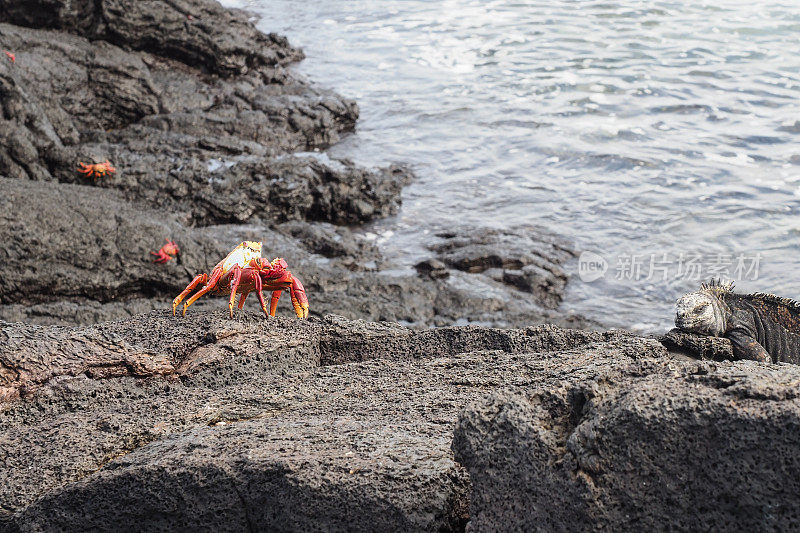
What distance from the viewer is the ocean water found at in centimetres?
1004

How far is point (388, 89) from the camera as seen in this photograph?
53.7 ft

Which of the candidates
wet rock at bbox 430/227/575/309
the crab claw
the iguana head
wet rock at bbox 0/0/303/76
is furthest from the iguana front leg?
wet rock at bbox 0/0/303/76

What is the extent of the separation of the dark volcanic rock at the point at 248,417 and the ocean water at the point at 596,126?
17.6ft

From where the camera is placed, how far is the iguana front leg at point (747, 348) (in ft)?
16.4

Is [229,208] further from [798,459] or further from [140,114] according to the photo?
[798,459]

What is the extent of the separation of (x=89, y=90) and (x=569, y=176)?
7431 millimetres

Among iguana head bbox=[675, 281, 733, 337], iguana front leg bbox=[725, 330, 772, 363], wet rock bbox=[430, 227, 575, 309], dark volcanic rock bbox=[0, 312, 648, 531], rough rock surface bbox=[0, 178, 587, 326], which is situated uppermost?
dark volcanic rock bbox=[0, 312, 648, 531]

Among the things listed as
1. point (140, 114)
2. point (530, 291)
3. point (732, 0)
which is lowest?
point (530, 291)

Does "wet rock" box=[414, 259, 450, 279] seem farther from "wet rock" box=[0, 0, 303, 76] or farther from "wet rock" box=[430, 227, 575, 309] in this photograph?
"wet rock" box=[0, 0, 303, 76]

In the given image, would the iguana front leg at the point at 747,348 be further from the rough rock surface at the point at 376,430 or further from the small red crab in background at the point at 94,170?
the small red crab in background at the point at 94,170

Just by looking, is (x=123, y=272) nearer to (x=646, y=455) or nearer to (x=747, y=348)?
(x=747, y=348)

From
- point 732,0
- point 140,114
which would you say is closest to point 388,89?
point 140,114

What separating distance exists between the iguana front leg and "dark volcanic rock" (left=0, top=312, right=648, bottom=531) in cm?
182

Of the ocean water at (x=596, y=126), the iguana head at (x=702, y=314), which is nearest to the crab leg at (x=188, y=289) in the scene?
the iguana head at (x=702, y=314)
